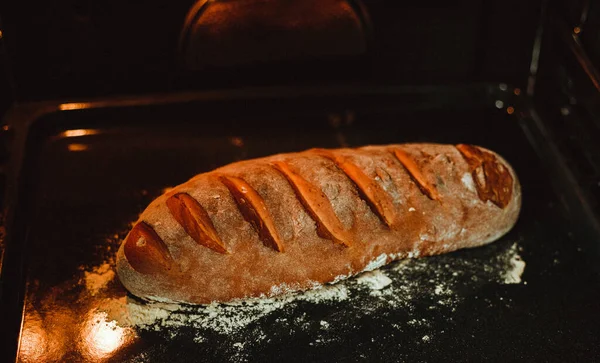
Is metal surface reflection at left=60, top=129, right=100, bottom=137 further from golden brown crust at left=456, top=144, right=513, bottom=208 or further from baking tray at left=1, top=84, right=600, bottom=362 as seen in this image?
golden brown crust at left=456, top=144, right=513, bottom=208

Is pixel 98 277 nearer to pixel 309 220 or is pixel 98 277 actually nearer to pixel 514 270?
pixel 309 220

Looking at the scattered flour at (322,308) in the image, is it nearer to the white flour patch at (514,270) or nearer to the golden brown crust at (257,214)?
the white flour patch at (514,270)

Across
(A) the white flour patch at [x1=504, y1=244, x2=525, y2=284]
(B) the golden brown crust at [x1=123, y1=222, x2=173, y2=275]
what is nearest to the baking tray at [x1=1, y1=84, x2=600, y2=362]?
(A) the white flour patch at [x1=504, y1=244, x2=525, y2=284]

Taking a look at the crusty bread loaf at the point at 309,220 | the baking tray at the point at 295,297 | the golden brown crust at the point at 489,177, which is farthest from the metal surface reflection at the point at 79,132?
the golden brown crust at the point at 489,177

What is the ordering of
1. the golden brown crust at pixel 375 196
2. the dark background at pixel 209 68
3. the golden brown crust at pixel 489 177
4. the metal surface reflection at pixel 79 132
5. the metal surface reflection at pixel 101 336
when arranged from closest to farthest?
the metal surface reflection at pixel 101 336 → the golden brown crust at pixel 375 196 → the golden brown crust at pixel 489 177 → the dark background at pixel 209 68 → the metal surface reflection at pixel 79 132

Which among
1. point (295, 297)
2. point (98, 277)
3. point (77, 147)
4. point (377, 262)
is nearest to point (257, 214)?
point (295, 297)

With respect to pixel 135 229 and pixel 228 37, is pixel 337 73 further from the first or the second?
pixel 135 229

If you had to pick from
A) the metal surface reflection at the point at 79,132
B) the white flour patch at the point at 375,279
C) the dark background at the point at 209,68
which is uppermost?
the dark background at the point at 209,68
